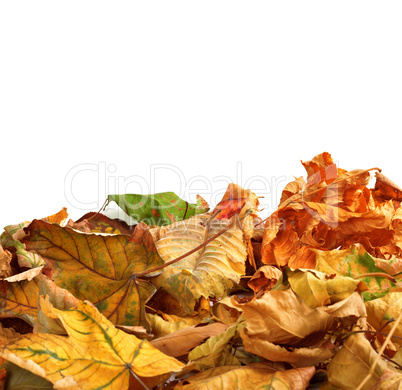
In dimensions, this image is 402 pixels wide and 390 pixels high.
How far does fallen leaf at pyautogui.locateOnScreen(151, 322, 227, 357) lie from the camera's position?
1.72 ft

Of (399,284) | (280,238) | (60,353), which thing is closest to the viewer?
(60,353)

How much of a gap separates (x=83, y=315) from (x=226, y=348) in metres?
0.14

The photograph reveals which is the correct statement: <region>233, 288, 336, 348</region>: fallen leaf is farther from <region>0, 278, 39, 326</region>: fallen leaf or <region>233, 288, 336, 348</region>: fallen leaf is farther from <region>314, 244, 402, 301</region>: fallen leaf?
<region>0, 278, 39, 326</region>: fallen leaf

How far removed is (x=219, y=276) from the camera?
63 centimetres

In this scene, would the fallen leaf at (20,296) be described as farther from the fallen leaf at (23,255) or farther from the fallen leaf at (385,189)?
the fallen leaf at (385,189)

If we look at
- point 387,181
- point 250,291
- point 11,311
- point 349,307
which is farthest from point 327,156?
point 11,311

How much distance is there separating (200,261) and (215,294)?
0.06 meters

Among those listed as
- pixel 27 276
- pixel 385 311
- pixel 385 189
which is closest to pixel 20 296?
pixel 27 276

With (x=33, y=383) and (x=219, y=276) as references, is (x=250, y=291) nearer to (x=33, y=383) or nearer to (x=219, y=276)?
(x=219, y=276)

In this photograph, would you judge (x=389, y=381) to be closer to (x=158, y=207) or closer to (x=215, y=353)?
(x=215, y=353)

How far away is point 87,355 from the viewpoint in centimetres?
45

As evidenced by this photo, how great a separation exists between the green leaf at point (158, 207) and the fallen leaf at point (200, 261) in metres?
0.11

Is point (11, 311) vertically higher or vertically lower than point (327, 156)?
lower

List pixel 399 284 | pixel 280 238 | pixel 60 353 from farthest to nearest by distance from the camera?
pixel 280 238 < pixel 399 284 < pixel 60 353
